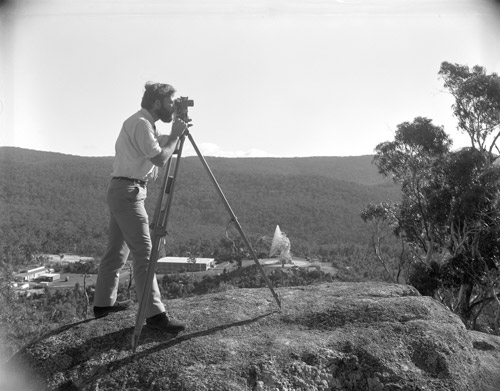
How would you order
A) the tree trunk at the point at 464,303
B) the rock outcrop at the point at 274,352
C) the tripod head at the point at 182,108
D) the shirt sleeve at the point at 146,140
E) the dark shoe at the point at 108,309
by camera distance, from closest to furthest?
the rock outcrop at the point at 274,352 → the shirt sleeve at the point at 146,140 → the tripod head at the point at 182,108 → the dark shoe at the point at 108,309 → the tree trunk at the point at 464,303

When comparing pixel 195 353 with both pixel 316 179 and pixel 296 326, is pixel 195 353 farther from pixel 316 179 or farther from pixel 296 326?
pixel 316 179

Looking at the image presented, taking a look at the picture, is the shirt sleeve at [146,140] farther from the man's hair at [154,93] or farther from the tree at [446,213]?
the tree at [446,213]

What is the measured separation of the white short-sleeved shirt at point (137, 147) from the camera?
3197 millimetres

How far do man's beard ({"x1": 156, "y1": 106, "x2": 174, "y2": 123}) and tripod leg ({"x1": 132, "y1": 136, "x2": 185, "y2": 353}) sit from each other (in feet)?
0.73

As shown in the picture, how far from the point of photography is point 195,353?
301 cm

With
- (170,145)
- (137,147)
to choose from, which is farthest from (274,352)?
(137,147)

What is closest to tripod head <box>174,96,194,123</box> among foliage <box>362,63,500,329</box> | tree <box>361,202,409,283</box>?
foliage <box>362,63,500,329</box>

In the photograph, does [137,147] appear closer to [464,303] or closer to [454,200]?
[454,200]

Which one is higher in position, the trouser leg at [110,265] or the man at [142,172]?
the man at [142,172]

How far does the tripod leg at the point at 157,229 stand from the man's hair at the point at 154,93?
331 mm

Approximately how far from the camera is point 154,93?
339 centimetres

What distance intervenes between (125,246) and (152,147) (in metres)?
0.87

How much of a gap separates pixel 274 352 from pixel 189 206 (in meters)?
34.1

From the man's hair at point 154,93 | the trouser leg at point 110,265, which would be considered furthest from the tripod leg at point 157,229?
the trouser leg at point 110,265
